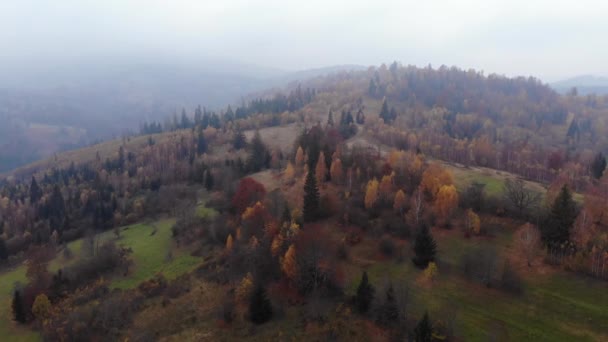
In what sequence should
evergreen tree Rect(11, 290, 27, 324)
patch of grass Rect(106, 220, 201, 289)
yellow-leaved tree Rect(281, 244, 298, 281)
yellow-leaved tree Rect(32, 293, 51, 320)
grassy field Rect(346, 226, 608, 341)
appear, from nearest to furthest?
grassy field Rect(346, 226, 608, 341) < yellow-leaved tree Rect(281, 244, 298, 281) < yellow-leaved tree Rect(32, 293, 51, 320) < evergreen tree Rect(11, 290, 27, 324) < patch of grass Rect(106, 220, 201, 289)

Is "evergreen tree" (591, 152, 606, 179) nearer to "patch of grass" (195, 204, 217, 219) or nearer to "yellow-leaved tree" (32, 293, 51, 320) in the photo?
"patch of grass" (195, 204, 217, 219)

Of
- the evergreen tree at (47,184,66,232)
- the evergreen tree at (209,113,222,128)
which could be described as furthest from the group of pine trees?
the evergreen tree at (209,113,222,128)

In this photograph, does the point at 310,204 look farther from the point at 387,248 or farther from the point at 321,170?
the point at 321,170

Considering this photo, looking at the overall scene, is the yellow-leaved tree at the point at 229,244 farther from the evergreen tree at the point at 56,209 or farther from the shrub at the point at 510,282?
the evergreen tree at the point at 56,209

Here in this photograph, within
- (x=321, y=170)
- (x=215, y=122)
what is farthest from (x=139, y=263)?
(x=215, y=122)

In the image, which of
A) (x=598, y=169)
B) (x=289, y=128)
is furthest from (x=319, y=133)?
(x=598, y=169)

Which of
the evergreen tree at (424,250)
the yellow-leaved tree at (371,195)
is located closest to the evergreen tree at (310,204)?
the yellow-leaved tree at (371,195)
